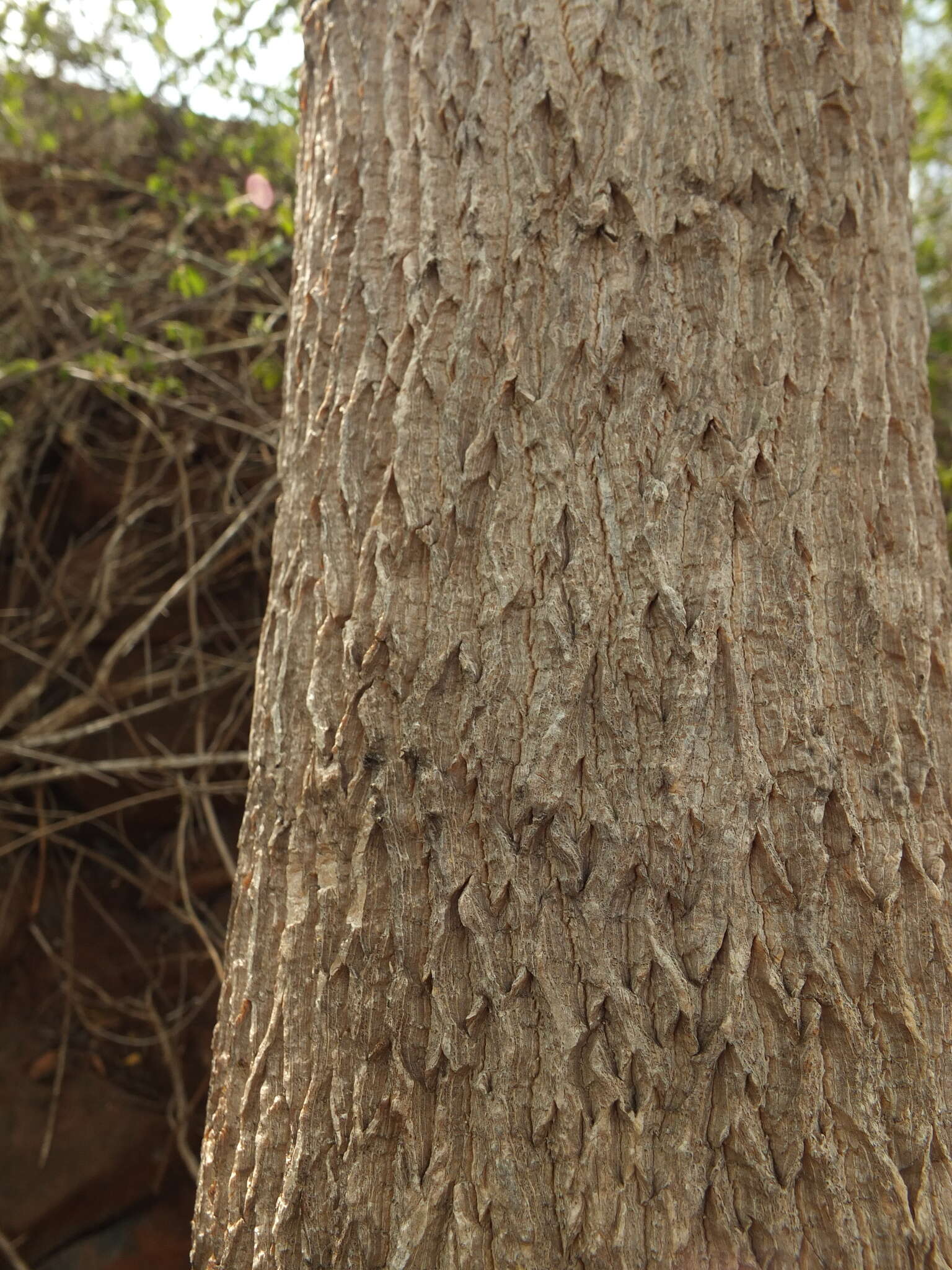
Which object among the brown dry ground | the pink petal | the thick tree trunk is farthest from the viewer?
the pink petal

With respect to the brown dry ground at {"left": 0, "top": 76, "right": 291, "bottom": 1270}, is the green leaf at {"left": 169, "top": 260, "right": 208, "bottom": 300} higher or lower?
higher

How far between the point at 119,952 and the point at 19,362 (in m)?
1.79

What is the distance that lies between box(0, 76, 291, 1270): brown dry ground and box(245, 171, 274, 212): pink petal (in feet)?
0.29

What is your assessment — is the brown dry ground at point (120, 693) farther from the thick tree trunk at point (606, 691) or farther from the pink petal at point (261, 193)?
the thick tree trunk at point (606, 691)

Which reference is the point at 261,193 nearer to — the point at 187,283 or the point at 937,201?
the point at 187,283

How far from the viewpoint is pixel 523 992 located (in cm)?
108

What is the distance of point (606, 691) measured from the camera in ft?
3.68

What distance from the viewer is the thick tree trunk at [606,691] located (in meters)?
1.04

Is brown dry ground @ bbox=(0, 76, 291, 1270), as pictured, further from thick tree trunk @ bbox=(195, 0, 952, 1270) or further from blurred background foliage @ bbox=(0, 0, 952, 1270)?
thick tree trunk @ bbox=(195, 0, 952, 1270)

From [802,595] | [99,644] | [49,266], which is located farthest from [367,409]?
[49,266]

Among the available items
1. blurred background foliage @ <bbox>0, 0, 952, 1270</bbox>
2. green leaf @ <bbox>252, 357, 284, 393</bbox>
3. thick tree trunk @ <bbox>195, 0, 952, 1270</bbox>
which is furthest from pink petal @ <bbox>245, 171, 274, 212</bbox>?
thick tree trunk @ <bbox>195, 0, 952, 1270</bbox>

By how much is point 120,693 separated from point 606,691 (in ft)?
6.29

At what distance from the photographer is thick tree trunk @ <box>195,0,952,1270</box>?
3.42 ft

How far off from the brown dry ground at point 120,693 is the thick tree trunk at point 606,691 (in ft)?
4.10
